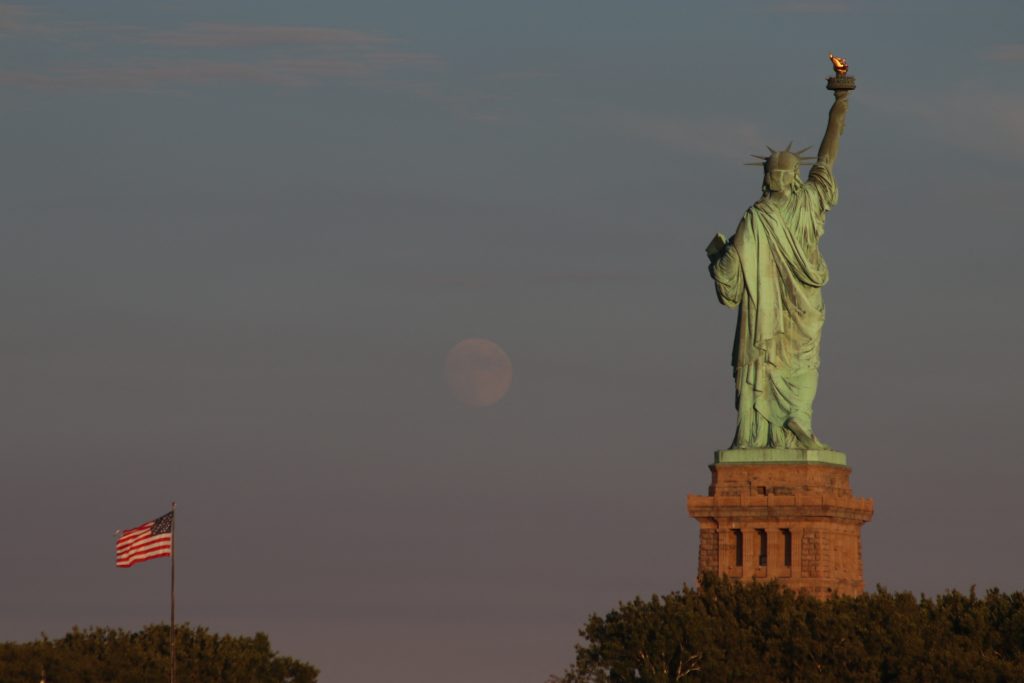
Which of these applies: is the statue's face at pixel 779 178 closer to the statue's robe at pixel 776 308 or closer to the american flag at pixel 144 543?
the statue's robe at pixel 776 308

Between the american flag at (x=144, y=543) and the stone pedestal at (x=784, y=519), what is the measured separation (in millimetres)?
16026

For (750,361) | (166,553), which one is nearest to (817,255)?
(750,361)

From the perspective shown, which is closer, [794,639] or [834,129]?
[794,639]

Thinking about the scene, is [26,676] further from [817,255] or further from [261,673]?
[817,255]

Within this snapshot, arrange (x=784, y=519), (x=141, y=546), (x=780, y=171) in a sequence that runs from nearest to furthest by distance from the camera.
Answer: (x=141, y=546) < (x=784, y=519) < (x=780, y=171)

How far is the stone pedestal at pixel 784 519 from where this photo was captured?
9819 cm

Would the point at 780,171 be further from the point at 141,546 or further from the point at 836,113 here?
the point at 141,546

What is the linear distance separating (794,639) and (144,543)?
700 inches

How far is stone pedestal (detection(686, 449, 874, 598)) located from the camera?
98188 mm

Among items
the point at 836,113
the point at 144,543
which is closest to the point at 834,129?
the point at 836,113

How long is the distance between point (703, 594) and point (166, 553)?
15.0 m

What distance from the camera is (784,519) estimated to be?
98375 mm

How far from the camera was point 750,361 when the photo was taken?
9988 centimetres

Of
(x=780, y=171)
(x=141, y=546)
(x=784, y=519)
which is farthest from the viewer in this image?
(x=780, y=171)
